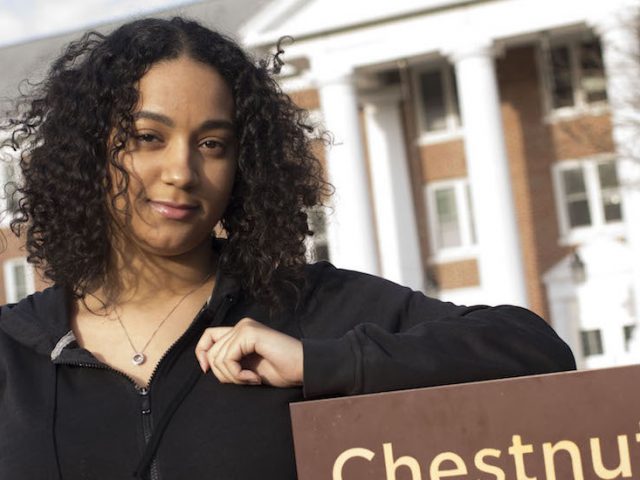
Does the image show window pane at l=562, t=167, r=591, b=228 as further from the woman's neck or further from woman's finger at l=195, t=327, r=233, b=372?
woman's finger at l=195, t=327, r=233, b=372

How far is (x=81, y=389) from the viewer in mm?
2471

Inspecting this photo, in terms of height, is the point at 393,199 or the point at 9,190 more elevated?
the point at 393,199

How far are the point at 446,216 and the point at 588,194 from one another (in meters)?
3.53

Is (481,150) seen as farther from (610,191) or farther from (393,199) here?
(393,199)

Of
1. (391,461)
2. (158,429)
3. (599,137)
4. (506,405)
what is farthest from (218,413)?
(599,137)

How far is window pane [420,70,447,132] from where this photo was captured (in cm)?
3369

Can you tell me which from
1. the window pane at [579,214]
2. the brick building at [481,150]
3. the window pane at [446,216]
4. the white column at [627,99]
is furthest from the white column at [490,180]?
the window pane at [446,216]

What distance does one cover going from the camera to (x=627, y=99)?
23938mm

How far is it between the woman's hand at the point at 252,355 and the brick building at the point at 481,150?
24939 mm

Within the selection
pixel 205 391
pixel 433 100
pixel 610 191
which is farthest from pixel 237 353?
pixel 433 100

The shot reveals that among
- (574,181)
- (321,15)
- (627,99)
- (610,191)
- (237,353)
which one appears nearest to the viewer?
(237,353)

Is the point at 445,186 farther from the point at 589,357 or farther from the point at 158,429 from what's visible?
the point at 158,429

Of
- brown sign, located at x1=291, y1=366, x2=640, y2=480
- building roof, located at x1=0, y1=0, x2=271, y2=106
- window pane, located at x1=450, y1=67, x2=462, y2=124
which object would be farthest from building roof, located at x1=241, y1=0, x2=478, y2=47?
brown sign, located at x1=291, y1=366, x2=640, y2=480

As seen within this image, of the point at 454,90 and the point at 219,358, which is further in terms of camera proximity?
the point at 454,90
